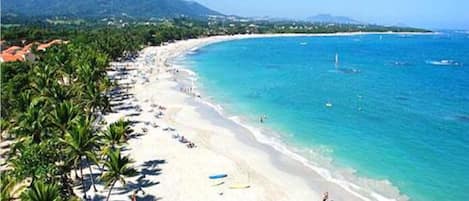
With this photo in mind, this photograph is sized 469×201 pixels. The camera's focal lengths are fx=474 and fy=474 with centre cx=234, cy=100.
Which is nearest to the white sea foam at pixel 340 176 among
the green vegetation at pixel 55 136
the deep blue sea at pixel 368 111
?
the deep blue sea at pixel 368 111

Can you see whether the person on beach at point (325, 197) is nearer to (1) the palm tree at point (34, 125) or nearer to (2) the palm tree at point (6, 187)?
(2) the palm tree at point (6, 187)

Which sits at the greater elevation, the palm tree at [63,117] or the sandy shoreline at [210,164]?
the palm tree at [63,117]

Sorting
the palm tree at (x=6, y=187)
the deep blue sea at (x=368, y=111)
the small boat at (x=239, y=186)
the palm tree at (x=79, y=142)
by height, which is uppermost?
the palm tree at (x=79, y=142)

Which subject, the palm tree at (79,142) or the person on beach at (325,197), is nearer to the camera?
the palm tree at (79,142)

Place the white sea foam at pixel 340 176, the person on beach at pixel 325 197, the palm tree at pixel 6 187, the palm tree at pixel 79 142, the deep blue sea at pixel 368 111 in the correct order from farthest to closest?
1. the deep blue sea at pixel 368 111
2. the white sea foam at pixel 340 176
3. the person on beach at pixel 325 197
4. the palm tree at pixel 79 142
5. the palm tree at pixel 6 187

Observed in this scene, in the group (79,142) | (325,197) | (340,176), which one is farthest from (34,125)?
(340,176)

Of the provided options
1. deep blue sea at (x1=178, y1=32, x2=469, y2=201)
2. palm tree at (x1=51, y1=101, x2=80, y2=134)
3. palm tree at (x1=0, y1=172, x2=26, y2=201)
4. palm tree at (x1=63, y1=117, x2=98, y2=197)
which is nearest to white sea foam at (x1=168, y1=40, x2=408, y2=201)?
deep blue sea at (x1=178, y1=32, x2=469, y2=201)
